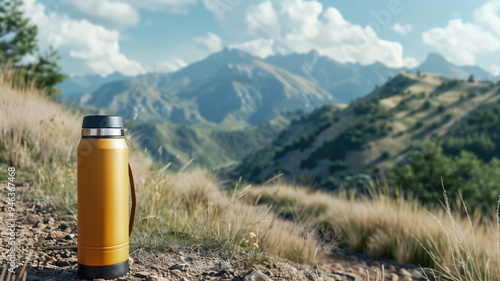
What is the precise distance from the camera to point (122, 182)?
7.14ft

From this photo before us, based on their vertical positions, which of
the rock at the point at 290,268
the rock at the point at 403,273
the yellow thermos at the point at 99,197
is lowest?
the rock at the point at 403,273

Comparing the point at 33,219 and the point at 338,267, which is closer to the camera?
the point at 33,219

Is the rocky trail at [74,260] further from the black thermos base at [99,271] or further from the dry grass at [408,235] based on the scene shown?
the dry grass at [408,235]

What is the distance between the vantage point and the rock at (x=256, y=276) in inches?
95.8

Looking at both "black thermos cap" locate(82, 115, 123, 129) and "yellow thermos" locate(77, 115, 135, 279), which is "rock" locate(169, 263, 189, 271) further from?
"black thermos cap" locate(82, 115, 123, 129)

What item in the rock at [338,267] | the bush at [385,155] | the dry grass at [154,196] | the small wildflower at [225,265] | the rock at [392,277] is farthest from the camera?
the bush at [385,155]

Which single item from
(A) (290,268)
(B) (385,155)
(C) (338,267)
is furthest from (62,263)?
(B) (385,155)

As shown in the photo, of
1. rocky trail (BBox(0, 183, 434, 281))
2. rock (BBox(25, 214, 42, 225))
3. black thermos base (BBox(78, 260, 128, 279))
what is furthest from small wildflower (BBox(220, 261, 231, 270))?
rock (BBox(25, 214, 42, 225))

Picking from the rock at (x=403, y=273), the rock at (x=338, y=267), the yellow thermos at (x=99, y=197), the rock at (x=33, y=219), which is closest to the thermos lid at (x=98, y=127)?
the yellow thermos at (x=99, y=197)

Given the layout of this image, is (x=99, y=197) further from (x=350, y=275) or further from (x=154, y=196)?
(x=350, y=275)

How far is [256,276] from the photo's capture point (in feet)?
8.10

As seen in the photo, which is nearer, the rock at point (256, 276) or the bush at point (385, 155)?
the rock at point (256, 276)

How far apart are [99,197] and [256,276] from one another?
1208 mm

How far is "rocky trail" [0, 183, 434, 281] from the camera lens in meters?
2.28
